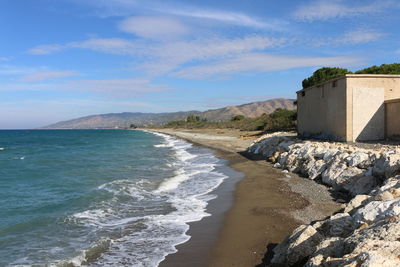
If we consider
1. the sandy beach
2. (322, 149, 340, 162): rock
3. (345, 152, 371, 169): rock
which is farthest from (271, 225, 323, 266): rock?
(322, 149, 340, 162): rock

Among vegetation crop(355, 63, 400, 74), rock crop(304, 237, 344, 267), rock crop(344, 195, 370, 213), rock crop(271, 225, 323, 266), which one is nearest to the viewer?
rock crop(304, 237, 344, 267)

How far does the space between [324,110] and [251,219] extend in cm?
1457

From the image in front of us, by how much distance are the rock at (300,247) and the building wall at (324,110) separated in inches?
558

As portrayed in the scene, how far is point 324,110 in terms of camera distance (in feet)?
71.7

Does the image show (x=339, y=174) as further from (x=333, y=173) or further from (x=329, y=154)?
(x=329, y=154)

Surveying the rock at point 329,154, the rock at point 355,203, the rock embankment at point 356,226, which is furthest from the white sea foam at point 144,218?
the rock at point 329,154

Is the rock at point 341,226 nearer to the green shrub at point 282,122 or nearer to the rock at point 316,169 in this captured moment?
the rock at point 316,169

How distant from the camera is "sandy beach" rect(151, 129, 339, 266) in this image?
6941 millimetres

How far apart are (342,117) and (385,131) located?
2.37 meters

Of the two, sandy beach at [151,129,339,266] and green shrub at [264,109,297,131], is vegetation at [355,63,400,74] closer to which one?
green shrub at [264,109,297,131]

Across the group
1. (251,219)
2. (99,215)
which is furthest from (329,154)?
(99,215)

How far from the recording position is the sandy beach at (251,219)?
6941 millimetres

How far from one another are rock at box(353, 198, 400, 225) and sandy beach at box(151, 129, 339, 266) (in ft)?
6.19

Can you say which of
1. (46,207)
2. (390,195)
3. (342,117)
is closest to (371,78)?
(342,117)
